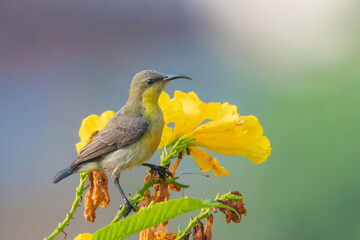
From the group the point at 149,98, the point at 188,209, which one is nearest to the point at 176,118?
A: the point at 149,98

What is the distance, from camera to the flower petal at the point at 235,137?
2.75ft

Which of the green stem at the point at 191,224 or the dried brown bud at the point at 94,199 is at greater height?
the dried brown bud at the point at 94,199

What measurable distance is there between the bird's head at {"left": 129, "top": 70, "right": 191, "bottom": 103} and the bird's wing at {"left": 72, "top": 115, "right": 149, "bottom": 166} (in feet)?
0.24

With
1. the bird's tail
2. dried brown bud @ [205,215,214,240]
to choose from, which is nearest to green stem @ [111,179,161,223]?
dried brown bud @ [205,215,214,240]

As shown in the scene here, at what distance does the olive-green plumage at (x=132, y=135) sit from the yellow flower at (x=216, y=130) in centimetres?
13

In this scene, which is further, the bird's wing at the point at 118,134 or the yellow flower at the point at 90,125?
the bird's wing at the point at 118,134

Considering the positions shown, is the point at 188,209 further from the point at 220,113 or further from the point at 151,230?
the point at 220,113

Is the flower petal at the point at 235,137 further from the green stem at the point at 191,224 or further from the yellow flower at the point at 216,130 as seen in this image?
the green stem at the point at 191,224

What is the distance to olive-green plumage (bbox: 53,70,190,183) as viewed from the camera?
0.99 m

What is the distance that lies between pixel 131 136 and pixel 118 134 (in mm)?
34

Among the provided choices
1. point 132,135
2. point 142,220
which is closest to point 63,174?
point 132,135

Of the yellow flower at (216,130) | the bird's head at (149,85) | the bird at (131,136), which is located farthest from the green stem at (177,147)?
the bird's head at (149,85)

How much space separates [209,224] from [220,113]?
0.77 ft

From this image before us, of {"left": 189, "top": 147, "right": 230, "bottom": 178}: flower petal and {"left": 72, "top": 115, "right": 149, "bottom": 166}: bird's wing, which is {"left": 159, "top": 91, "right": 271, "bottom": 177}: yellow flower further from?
{"left": 72, "top": 115, "right": 149, "bottom": 166}: bird's wing
